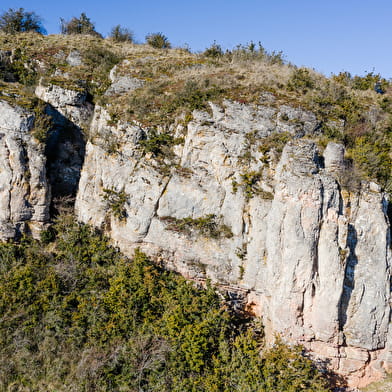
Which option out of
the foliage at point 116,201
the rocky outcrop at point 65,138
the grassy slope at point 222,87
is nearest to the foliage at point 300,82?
the grassy slope at point 222,87

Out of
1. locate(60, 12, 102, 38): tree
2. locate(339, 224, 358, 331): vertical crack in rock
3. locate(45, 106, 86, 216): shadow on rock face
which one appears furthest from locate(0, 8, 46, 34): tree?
locate(339, 224, 358, 331): vertical crack in rock

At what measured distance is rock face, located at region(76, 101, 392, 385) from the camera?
455 inches

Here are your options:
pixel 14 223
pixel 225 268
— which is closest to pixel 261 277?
pixel 225 268

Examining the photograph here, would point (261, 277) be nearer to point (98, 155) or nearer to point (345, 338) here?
point (345, 338)

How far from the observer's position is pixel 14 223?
14.9m

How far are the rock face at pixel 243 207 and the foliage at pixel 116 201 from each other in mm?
78

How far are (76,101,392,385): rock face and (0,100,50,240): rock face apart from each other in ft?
7.82

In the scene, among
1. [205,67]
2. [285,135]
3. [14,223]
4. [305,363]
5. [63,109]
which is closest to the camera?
[305,363]

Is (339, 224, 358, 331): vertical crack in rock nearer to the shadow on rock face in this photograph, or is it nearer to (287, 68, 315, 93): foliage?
(287, 68, 315, 93): foliage

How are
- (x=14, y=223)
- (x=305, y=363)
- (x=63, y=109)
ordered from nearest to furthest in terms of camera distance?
1. (x=305, y=363)
2. (x=14, y=223)
3. (x=63, y=109)

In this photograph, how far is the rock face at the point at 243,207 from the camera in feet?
38.0

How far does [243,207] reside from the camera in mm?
13438

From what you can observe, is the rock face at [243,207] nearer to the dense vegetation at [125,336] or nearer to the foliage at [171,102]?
the foliage at [171,102]

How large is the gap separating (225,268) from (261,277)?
1.80 m
